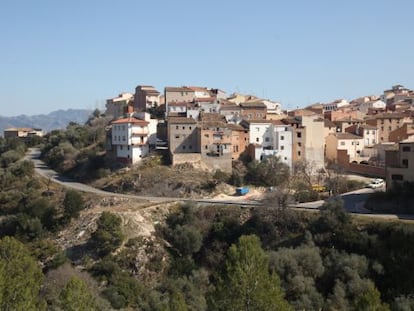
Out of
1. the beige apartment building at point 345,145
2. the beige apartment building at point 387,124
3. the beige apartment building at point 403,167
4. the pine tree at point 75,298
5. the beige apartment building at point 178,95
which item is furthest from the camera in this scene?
the beige apartment building at point 178,95

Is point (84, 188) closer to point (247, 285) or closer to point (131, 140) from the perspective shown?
point (131, 140)

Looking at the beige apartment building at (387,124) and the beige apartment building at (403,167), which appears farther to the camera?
the beige apartment building at (387,124)

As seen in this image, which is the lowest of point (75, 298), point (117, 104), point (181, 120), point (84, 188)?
point (75, 298)

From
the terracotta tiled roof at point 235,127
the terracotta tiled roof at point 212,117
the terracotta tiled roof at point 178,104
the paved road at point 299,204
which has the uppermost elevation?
the terracotta tiled roof at point 178,104

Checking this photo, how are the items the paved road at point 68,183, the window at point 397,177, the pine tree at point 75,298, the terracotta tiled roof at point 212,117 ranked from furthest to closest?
the terracotta tiled roof at point 212,117 < the paved road at point 68,183 < the window at point 397,177 < the pine tree at point 75,298

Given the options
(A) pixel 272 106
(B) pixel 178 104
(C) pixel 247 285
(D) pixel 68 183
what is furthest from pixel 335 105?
(C) pixel 247 285

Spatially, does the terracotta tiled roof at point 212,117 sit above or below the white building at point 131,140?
above

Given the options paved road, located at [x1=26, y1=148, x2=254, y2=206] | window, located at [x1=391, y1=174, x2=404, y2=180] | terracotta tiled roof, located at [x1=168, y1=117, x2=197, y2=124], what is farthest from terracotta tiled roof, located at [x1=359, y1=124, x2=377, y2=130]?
paved road, located at [x1=26, y1=148, x2=254, y2=206]

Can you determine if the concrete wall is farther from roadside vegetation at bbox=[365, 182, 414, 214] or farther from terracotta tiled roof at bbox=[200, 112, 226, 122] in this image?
terracotta tiled roof at bbox=[200, 112, 226, 122]

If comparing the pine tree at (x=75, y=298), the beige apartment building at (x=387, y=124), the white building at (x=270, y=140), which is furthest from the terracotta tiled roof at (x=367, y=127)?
the pine tree at (x=75, y=298)

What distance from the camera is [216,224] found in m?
37.6

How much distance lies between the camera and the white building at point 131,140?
5025cm

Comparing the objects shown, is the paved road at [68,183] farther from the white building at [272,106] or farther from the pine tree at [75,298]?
the white building at [272,106]

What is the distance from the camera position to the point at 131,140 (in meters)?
50.4
